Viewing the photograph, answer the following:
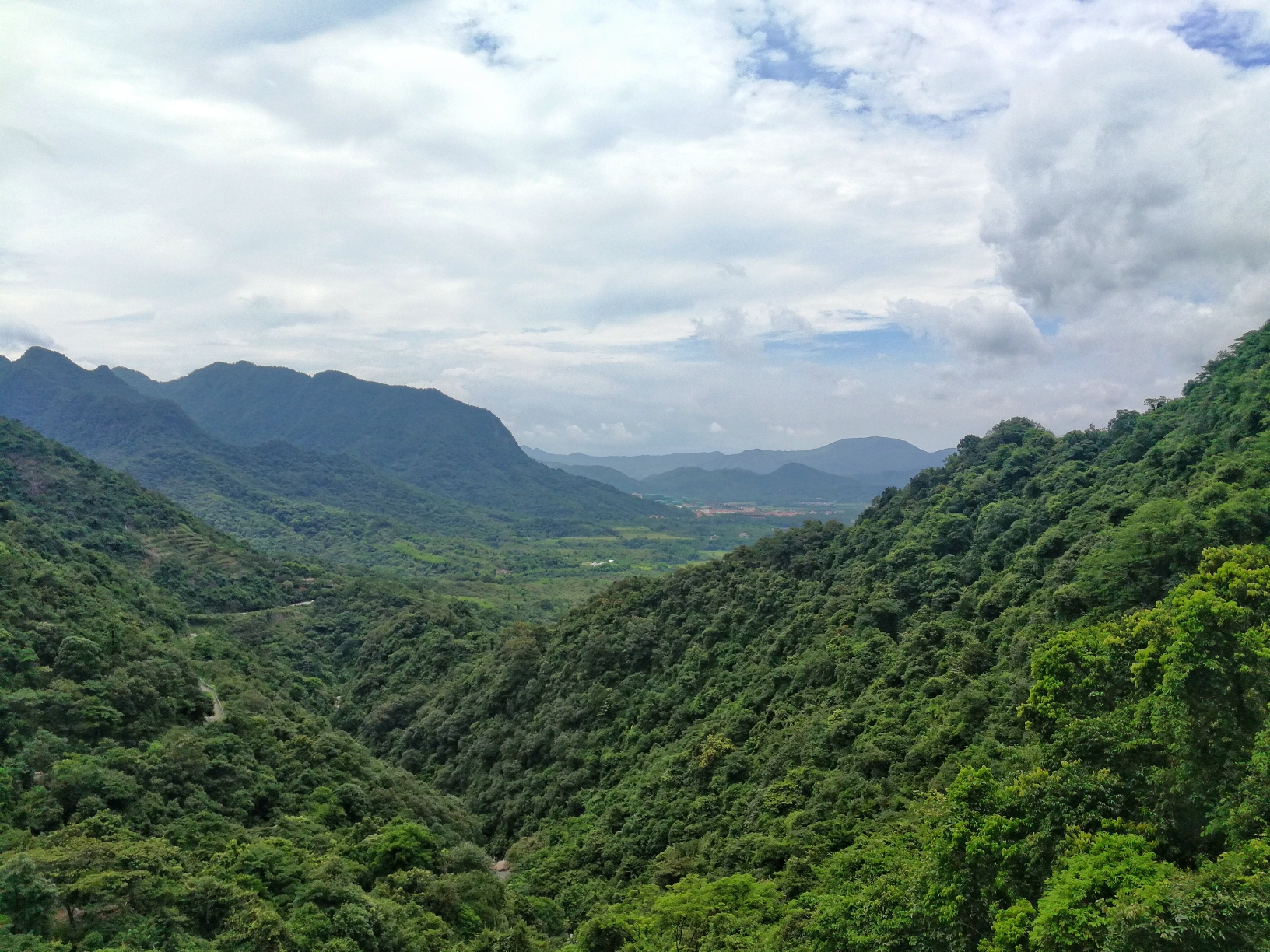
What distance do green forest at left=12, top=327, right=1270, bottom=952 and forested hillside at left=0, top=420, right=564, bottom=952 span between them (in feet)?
0.38

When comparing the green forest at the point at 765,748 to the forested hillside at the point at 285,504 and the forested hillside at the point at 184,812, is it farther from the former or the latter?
the forested hillside at the point at 285,504

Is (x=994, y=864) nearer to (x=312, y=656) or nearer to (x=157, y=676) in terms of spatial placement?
(x=157, y=676)

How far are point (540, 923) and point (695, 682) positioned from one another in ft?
55.4

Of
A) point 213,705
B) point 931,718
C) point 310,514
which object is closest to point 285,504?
point 310,514

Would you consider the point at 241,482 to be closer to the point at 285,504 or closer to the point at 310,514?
the point at 285,504

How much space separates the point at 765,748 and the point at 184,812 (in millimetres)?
22924

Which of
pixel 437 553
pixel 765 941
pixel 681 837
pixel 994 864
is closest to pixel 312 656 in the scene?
pixel 681 837

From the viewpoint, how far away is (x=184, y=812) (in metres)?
24.6

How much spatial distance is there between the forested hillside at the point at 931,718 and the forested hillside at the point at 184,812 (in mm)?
6097

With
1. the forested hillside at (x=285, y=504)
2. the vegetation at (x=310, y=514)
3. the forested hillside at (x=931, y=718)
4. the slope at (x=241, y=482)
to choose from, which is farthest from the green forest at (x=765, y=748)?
the slope at (x=241, y=482)

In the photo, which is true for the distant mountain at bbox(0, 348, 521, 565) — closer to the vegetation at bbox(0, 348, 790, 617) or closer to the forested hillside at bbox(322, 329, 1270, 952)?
the vegetation at bbox(0, 348, 790, 617)

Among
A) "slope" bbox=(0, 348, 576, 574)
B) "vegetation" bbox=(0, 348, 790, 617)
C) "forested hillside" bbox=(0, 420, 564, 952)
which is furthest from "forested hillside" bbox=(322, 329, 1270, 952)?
"slope" bbox=(0, 348, 576, 574)

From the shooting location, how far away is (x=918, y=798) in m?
A: 22.4

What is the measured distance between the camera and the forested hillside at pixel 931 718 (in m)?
14.6
